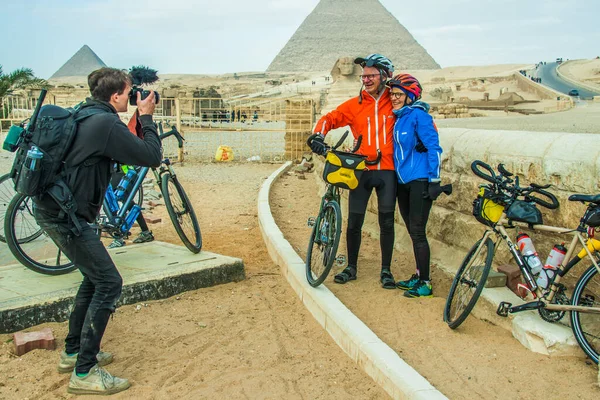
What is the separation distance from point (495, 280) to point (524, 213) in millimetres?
729

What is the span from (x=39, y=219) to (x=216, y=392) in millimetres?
1450

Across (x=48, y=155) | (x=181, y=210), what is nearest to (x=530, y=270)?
(x=48, y=155)

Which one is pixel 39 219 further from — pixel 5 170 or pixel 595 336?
pixel 5 170

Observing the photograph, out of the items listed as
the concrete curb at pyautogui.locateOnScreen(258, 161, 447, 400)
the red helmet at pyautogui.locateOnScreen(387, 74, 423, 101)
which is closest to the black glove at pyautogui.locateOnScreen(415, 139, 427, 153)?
the red helmet at pyautogui.locateOnScreen(387, 74, 423, 101)

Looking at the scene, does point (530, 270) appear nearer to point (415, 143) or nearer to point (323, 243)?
point (415, 143)

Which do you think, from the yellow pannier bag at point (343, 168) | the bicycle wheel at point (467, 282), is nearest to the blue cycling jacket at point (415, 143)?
the yellow pannier bag at point (343, 168)

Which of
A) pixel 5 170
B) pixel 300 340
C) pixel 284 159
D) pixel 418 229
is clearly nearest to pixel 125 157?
pixel 300 340

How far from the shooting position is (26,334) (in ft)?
13.2

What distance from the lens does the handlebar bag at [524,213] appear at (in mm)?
3879

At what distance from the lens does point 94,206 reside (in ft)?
11.5

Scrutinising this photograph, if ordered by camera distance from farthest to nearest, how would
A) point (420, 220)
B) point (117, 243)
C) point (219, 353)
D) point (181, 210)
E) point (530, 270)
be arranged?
point (117, 243)
point (181, 210)
point (420, 220)
point (219, 353)
point (530, 270)

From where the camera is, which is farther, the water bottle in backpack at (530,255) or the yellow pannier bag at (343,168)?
the yellow pannier bag at (343,168)

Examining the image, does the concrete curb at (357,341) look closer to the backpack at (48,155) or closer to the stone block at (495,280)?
the stone block at (495,280)

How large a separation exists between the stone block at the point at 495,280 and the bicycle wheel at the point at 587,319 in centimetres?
68
